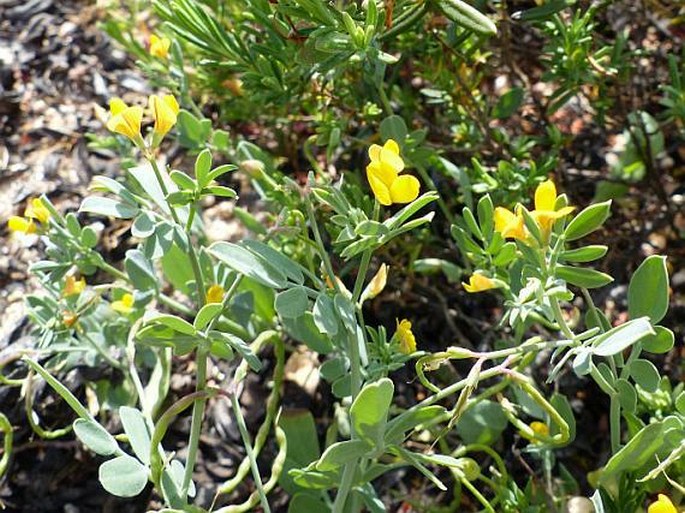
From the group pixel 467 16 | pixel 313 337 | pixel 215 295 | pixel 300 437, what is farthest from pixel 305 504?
pixel 467 16

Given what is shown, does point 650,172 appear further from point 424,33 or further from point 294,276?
point 294,276

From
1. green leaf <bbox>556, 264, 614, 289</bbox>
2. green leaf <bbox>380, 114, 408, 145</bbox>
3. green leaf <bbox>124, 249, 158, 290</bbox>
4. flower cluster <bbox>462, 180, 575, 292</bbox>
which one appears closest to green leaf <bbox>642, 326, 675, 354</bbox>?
green leaf <bbox>556, 264, 614, 289</bbox>

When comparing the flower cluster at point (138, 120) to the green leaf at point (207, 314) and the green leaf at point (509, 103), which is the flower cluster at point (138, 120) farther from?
the green leaf at point (509, 103)

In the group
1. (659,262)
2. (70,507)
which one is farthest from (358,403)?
(70,507)

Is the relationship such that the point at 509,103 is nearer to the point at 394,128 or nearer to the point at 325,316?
the point at 394,128

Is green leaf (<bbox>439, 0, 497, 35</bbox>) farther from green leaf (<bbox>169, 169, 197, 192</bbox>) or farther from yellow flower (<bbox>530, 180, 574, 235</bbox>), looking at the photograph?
green leaf (<bbox>169, 169, 197, 192</bbox>)

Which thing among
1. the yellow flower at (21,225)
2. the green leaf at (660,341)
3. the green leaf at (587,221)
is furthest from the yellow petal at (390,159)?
the yellow flower at (21,225)
